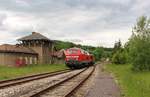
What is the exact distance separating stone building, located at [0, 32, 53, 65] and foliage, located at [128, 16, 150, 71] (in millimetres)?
36594

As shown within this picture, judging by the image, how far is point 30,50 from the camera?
85312 millimetres

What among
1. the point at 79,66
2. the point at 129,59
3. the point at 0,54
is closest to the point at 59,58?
the point at 0,54

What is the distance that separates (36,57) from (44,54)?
2978 mm

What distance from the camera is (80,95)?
15875 mm

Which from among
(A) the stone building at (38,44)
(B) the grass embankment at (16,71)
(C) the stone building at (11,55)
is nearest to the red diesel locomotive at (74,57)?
(B) the grass embankment at (16,71)

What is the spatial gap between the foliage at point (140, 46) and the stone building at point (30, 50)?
120 ft

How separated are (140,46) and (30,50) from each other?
48103 mm

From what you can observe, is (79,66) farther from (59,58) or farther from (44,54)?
(59,58)

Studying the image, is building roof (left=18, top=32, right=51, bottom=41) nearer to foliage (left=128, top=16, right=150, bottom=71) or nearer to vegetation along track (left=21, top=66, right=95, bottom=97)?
foliage (left=128, top=16, right=150, bottom=71)

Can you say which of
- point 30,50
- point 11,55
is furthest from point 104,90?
point 30,50

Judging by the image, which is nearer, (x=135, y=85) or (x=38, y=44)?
(x=135, y=85)

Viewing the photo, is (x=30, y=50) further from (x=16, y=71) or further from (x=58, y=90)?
(x=58, y=90)

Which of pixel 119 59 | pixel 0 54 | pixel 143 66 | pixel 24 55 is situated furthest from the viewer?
pixel 119 59

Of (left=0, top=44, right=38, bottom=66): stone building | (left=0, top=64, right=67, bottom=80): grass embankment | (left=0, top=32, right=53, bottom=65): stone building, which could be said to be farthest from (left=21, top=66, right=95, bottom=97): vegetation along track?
(left=0, top=32, right=53, bottom=65): stone building
